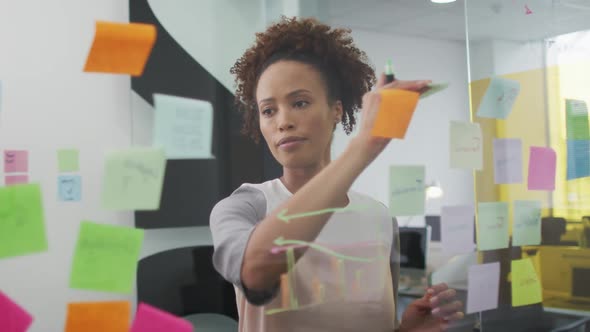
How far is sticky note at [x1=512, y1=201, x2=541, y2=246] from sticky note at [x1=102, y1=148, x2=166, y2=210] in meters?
0.92

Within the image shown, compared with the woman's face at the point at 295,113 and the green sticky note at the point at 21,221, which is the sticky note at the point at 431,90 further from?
the green sticky note at the point at 21,221

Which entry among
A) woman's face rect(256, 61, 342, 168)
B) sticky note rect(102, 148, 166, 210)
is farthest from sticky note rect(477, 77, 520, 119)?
sticky note rect(102, 148, 166, 210)

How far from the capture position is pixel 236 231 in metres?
0.91

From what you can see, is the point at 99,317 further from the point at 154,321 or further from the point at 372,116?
the point at 372,116

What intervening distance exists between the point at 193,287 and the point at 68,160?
0.37m

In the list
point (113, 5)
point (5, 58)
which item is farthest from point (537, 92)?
point (5, 58)

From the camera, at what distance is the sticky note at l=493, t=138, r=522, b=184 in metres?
1.40

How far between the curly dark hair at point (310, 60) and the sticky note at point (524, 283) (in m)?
0.67

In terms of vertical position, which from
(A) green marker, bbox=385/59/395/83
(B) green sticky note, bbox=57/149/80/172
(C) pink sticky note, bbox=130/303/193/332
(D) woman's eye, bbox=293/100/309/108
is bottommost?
(C) pink sticky note, bbox=130/303/193/332

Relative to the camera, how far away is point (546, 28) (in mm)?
1644

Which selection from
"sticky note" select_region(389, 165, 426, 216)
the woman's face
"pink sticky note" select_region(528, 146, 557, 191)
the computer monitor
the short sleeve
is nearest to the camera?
the short sleeve

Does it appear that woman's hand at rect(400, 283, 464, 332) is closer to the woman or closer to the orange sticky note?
the woman

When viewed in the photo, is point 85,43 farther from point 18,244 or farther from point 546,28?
point 546,28

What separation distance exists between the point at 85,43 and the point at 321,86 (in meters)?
0.41
